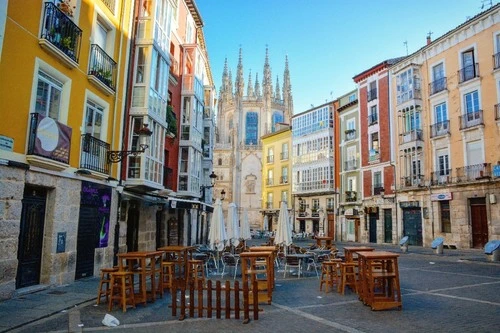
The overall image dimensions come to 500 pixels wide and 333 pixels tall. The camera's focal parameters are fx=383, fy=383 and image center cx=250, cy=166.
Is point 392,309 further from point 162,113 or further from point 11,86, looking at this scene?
point 162,113

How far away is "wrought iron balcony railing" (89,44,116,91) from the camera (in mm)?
11883

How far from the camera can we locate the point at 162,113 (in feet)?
51.9

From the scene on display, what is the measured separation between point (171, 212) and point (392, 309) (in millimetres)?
14541

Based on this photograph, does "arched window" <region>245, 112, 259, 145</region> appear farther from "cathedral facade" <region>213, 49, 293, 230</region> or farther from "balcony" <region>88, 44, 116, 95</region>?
"balcony" <region>88, 44, 116, 95</region>

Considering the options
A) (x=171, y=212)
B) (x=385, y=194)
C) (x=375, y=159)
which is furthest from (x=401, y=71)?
(x=171, y=212)

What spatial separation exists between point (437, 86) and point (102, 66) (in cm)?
2302

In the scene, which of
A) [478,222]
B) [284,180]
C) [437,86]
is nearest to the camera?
[478,222]

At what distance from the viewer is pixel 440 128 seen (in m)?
26.2

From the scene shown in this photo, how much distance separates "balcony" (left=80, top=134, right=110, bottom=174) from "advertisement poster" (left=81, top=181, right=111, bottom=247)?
0.53 metres

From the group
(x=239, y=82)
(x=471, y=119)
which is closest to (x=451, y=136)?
(x=471, y=119)

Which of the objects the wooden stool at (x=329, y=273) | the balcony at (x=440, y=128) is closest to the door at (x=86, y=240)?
the wooden stool at (x=329, y=273)

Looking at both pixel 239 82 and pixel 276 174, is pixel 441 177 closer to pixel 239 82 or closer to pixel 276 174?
pixel 276 174

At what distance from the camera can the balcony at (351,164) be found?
36.3 meters

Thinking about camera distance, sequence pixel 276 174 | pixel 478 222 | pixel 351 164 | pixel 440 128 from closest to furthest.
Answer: pixel 478 222 → pixel 440 128 → pixel 351 164 → pixel 276 174
